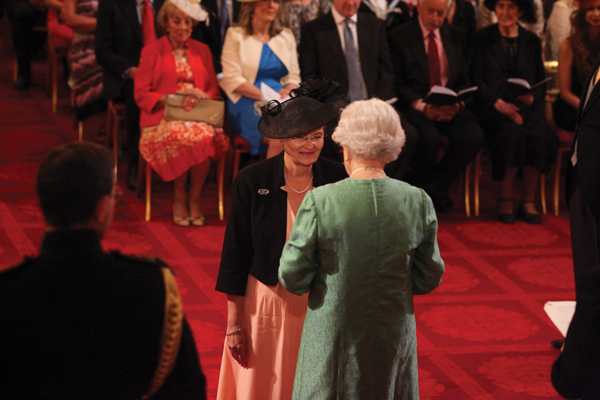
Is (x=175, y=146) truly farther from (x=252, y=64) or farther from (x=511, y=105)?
(x=511, y=105)

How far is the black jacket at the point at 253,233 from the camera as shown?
2461 mm

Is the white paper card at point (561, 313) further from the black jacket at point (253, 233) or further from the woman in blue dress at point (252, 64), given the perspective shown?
the woman in blue dress at point (252, 64)

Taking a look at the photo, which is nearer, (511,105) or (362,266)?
(362,266)

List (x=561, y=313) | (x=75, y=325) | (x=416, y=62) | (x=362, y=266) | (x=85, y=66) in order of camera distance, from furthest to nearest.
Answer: (x=85, y=66), (x=416, y=62), (x=561, y=313), (x=362, y=266), (x=75, y=325)

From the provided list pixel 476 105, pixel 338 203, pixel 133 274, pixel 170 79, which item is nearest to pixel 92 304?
pixel 133 274

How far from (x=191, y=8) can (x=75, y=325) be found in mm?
4012

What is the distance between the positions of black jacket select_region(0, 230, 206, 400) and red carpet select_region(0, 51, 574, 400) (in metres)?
1.80

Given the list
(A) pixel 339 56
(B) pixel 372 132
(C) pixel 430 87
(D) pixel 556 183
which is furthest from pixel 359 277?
(D) pixel 556 183

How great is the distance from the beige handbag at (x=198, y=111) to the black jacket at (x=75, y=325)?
372 centimetres

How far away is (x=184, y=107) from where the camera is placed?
5.06 meters

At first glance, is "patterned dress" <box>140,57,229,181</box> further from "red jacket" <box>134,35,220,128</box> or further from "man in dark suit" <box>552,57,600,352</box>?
"man in dark suit" <box>552,57,600,352</box>

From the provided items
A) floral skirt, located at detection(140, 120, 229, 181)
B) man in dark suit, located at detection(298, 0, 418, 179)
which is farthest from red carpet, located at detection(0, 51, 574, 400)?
man in dark suit, located at detection(298, 0, 418, 179)

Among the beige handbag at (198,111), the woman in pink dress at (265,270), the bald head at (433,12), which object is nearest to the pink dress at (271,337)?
→ the woman in pink dress at (265,270)

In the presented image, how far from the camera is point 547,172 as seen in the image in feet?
Answer: 18.2
